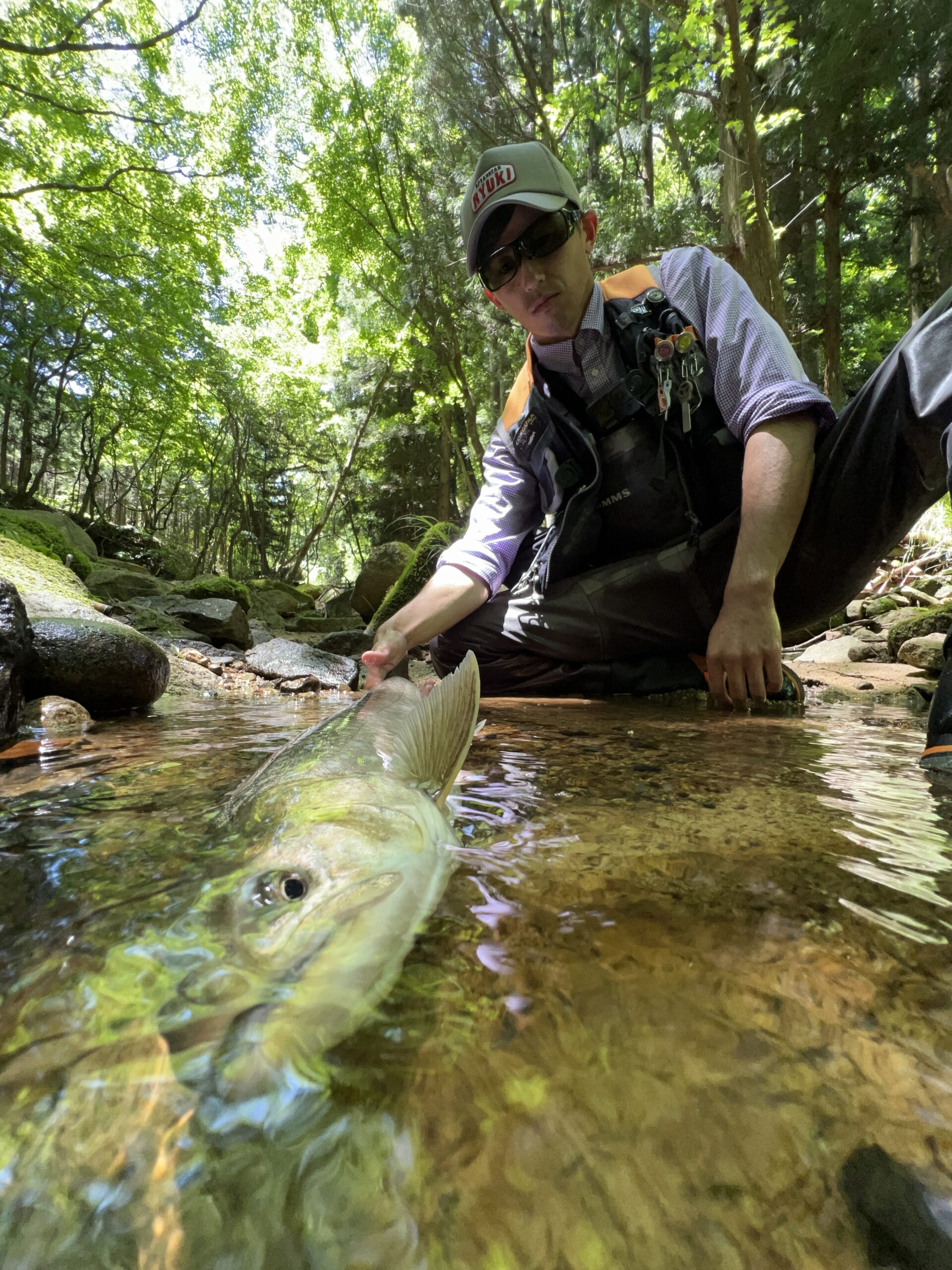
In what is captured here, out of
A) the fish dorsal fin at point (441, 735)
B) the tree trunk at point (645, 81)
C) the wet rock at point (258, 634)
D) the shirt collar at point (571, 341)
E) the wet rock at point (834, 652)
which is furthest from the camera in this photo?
the tree trunk at point (645, 81)

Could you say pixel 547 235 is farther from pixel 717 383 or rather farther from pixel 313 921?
pixel 313 921

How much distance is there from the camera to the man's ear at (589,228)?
311 cm

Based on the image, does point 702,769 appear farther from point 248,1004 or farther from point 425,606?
point 425,606

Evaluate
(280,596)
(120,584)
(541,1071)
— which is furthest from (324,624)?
(541,1071)

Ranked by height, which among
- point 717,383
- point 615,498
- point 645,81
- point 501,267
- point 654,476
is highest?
point 645,81

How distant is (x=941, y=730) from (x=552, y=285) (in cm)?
245

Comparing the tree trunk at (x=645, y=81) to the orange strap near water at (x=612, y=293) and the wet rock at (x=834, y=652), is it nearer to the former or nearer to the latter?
the wet rock at (x=834, y=652)

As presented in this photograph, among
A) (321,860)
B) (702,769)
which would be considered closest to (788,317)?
(702,769)

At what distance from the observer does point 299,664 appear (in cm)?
681

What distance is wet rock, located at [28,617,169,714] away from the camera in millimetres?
3375

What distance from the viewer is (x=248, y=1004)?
2.24 ft

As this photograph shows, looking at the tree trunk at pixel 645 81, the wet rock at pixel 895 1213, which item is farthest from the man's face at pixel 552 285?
the tree trunk at pixel 645 81

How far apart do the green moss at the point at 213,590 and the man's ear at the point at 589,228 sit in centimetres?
866

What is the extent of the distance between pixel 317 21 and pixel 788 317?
13343 millimetres
